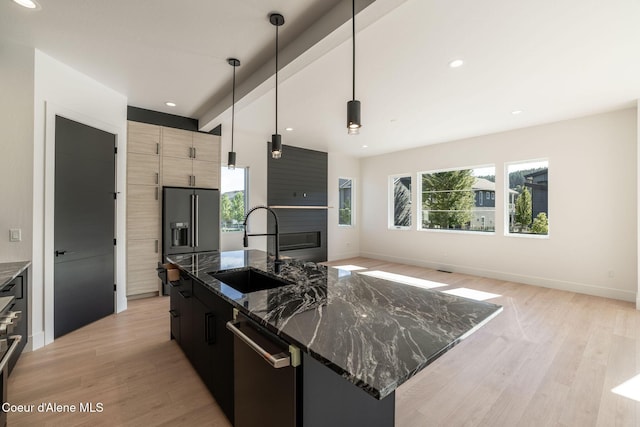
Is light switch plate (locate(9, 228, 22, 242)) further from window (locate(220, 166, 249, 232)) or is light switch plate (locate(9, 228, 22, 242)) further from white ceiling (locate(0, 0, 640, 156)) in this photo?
window (locate(220, 166, 249, 232))

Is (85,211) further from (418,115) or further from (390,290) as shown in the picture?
(418,115)

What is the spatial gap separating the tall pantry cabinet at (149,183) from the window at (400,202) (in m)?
4.84

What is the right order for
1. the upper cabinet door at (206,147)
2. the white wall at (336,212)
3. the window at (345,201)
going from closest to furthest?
the upper cabinet door at (206,147) → the white wall at (336,212) → the window at (345,201)

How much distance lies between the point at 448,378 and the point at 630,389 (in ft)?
4.29

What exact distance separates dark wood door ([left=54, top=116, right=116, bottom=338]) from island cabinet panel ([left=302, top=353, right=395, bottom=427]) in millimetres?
3256

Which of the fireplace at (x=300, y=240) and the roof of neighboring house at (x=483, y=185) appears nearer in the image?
the roof of neighboring house at (x=483, y=185)

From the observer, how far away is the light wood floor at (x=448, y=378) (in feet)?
6.11

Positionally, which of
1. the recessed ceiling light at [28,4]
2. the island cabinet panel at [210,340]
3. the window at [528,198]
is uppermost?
the recessed ceiling light at [28,4]

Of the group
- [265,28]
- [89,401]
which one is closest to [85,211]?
[89,401]

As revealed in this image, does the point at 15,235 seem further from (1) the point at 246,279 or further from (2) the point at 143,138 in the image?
(1) the point at 246,279

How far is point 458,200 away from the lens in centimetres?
616

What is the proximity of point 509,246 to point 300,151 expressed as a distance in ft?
15.6

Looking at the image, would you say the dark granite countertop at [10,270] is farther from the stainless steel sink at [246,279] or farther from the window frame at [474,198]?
the window frame at [474,198]

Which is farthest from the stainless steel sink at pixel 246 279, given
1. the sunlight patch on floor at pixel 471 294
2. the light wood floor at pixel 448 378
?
the sunlight patch on floor at pixel 471 294
